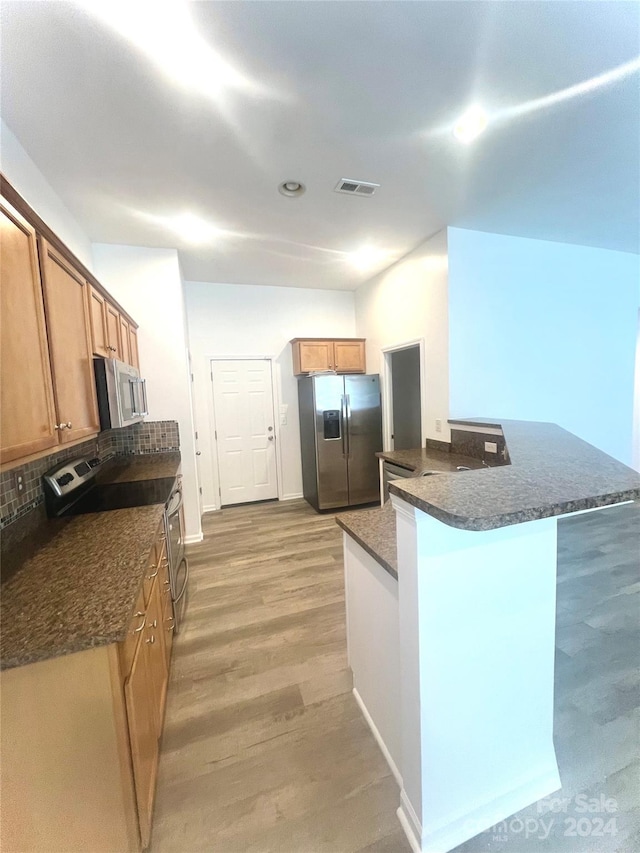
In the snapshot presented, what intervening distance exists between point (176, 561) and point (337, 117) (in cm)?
276

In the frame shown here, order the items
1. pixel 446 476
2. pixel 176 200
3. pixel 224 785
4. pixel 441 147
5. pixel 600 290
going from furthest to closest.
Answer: pixel 600 290, pixel 176 200, pixel 441 147, pixel 224 785, pixel 446 476

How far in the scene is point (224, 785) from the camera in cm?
133

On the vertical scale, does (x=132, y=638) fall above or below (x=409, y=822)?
above

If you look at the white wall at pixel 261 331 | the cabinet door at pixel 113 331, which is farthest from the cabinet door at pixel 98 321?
the white wall at pixel 261 331

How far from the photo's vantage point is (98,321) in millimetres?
2092

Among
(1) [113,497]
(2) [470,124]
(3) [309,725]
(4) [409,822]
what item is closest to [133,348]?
(1) [113,497]

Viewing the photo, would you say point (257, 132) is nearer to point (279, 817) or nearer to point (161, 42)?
point (161, 42)

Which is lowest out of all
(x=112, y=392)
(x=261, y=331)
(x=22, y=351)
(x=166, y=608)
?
(x=166, y=608)

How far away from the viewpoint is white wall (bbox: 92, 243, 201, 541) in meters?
3.22

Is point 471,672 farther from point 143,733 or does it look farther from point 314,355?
point 314,355

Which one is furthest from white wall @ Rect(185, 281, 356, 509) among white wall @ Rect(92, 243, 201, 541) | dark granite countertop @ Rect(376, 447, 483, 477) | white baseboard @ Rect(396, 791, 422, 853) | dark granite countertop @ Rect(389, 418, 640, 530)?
white baseboard @ Rect(396, 791, 422, 853)

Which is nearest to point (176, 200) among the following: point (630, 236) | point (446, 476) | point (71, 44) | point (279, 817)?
point (71, 44)

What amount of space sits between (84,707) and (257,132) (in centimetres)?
257

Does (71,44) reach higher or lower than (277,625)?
higher
